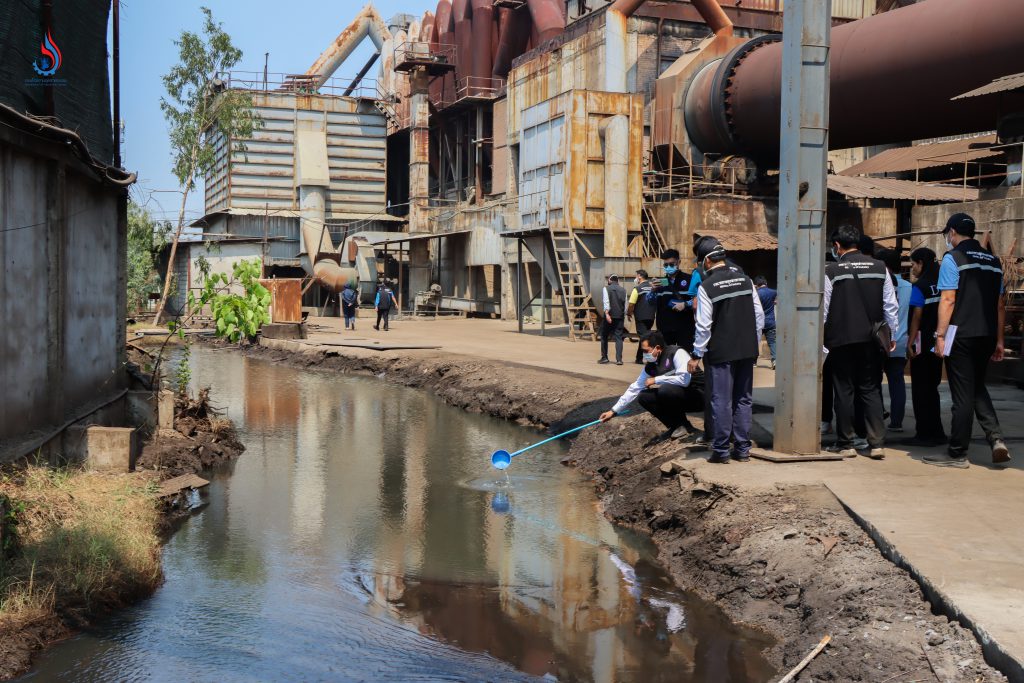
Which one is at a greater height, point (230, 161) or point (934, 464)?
point (230, 161)

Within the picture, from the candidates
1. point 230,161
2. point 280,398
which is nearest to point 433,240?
point 230,161

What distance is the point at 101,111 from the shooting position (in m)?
11.2

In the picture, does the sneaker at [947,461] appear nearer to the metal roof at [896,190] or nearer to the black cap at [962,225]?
the black cap at [962,225]

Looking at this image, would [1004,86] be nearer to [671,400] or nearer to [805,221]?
[805,221]

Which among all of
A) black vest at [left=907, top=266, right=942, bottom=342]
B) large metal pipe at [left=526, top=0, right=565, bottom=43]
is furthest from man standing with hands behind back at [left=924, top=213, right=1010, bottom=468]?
large metal pipe at [left=526, top=0, right=565, bottom=43]

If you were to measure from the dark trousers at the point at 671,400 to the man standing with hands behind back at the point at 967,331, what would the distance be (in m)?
2.27

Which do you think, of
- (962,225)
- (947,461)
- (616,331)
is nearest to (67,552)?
(947,461)

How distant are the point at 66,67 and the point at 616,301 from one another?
10.3 metres

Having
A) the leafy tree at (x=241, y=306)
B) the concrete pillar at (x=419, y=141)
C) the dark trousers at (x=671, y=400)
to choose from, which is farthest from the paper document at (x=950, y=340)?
Result: the concrete pillar at (x=419, y=141)

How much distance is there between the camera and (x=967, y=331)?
7.68 m

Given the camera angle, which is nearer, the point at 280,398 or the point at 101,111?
the point at 101,111

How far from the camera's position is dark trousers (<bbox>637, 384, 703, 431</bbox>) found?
30.2ft

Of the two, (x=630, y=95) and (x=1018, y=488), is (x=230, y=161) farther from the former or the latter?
(x=1018, y=488)

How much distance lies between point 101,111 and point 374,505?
5513 mm
